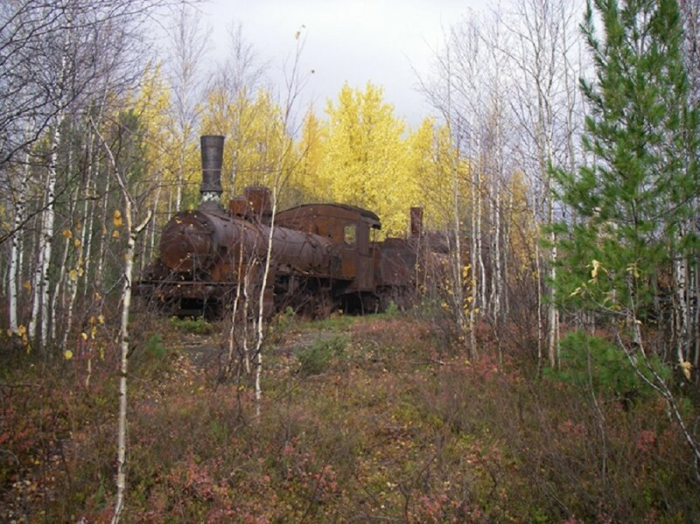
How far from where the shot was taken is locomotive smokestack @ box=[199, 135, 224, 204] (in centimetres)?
1320

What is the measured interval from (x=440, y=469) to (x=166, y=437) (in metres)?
2.40

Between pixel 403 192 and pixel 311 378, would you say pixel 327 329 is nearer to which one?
pixel 311 378

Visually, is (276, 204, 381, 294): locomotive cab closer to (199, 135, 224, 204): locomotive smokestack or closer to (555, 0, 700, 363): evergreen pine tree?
(199, 135, 224, 204): locomotive smokestack

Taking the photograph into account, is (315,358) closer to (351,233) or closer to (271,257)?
(271,257)

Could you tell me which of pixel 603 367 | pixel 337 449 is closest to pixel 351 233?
pixel 603 367

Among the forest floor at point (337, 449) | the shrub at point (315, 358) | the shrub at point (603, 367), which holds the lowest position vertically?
the forest floor at point (337, 449)

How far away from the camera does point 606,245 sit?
19.0 ft

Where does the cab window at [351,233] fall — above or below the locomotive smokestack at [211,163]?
below

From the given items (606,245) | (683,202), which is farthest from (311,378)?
(683,202)

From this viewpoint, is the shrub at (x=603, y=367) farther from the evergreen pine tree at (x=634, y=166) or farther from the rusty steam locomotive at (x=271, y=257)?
the rusty steam locomotive at (x=271, y=257)

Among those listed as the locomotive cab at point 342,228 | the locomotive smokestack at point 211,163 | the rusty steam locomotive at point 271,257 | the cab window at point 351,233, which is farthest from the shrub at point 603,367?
the cab window at point 351,233

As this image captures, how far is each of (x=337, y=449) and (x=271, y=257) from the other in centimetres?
706

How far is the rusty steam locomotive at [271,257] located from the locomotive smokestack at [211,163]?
2cm

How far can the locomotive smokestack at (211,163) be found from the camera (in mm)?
13195
